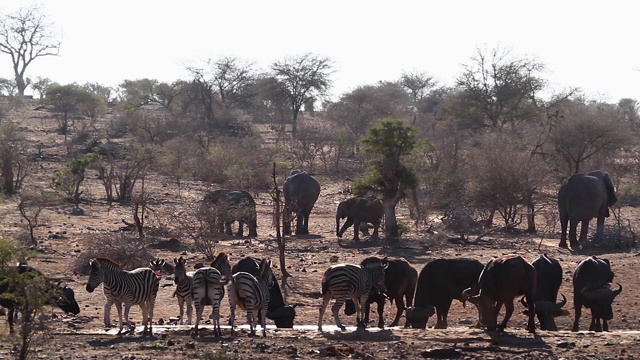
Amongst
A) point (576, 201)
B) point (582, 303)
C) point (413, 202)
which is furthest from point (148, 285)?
point (413, 202)

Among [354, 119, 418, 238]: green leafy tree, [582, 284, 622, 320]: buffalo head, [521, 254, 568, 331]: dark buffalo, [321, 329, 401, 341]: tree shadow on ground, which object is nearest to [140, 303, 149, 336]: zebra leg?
[321, 329, 401, 341]: tree shadow on ground

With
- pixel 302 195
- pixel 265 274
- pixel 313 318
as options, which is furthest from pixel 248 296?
pixel 302 195

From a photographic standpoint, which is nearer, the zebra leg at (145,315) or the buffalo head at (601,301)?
the zebra leg at (145,315)

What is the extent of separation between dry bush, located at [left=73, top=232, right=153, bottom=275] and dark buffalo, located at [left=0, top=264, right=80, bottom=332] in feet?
13.7

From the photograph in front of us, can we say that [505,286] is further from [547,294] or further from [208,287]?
[208,287]

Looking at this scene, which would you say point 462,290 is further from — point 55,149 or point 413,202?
point 55,149

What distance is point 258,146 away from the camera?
143 feet

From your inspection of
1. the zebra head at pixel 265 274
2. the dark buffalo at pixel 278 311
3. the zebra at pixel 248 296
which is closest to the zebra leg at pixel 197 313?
the zebra at pixel 248 296

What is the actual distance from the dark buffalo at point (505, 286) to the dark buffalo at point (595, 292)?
6.57ft

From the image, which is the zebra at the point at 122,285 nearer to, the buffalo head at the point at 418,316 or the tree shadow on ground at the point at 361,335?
the tree shadow on ground at the point at 361,335

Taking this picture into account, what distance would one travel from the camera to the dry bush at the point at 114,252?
63.3 ft

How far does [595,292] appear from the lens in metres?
15.4

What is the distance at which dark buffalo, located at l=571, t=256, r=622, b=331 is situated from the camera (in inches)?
605

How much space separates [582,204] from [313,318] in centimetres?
1149
